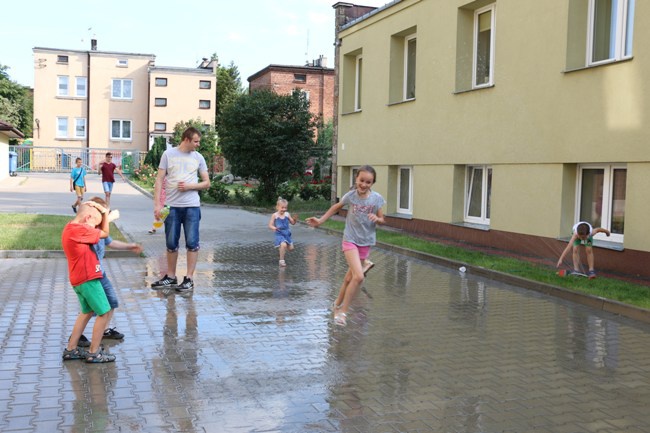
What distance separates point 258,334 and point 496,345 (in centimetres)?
242

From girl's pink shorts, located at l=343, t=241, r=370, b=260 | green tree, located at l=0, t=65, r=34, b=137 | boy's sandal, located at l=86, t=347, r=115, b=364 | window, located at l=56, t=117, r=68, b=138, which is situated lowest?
boy's sandal, located at l=86, t=347, r=115, b=364

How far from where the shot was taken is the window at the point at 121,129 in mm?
58312

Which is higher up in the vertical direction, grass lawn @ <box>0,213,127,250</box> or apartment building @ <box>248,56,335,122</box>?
apartment building @ <box>248,56,335,122</box>

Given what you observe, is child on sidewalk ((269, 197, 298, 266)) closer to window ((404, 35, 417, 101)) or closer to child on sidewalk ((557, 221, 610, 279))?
child on sidewalk ((557, 221, 610, 279))

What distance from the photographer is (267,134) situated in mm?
25844

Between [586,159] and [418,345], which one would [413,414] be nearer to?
[418,345]

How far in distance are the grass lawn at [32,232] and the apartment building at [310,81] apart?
37.3 meters

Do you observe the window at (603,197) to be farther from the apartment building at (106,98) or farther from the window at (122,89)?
the window at (122,89)

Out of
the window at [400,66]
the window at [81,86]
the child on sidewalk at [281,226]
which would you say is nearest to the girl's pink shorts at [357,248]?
the child on sidewalk at [281,226]

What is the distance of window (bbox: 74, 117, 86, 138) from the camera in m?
57.5

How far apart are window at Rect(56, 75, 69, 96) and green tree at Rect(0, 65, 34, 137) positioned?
1102 centimetres

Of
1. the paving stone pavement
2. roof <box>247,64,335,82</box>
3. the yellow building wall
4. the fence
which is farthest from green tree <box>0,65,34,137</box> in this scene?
the paving stone pavement

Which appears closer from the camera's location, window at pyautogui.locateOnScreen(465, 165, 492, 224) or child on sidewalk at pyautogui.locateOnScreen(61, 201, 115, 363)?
child on sidewalk at pyautogui.locateOnScreen(61, 201, 115, 363)

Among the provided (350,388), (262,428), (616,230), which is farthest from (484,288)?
(262,428)
